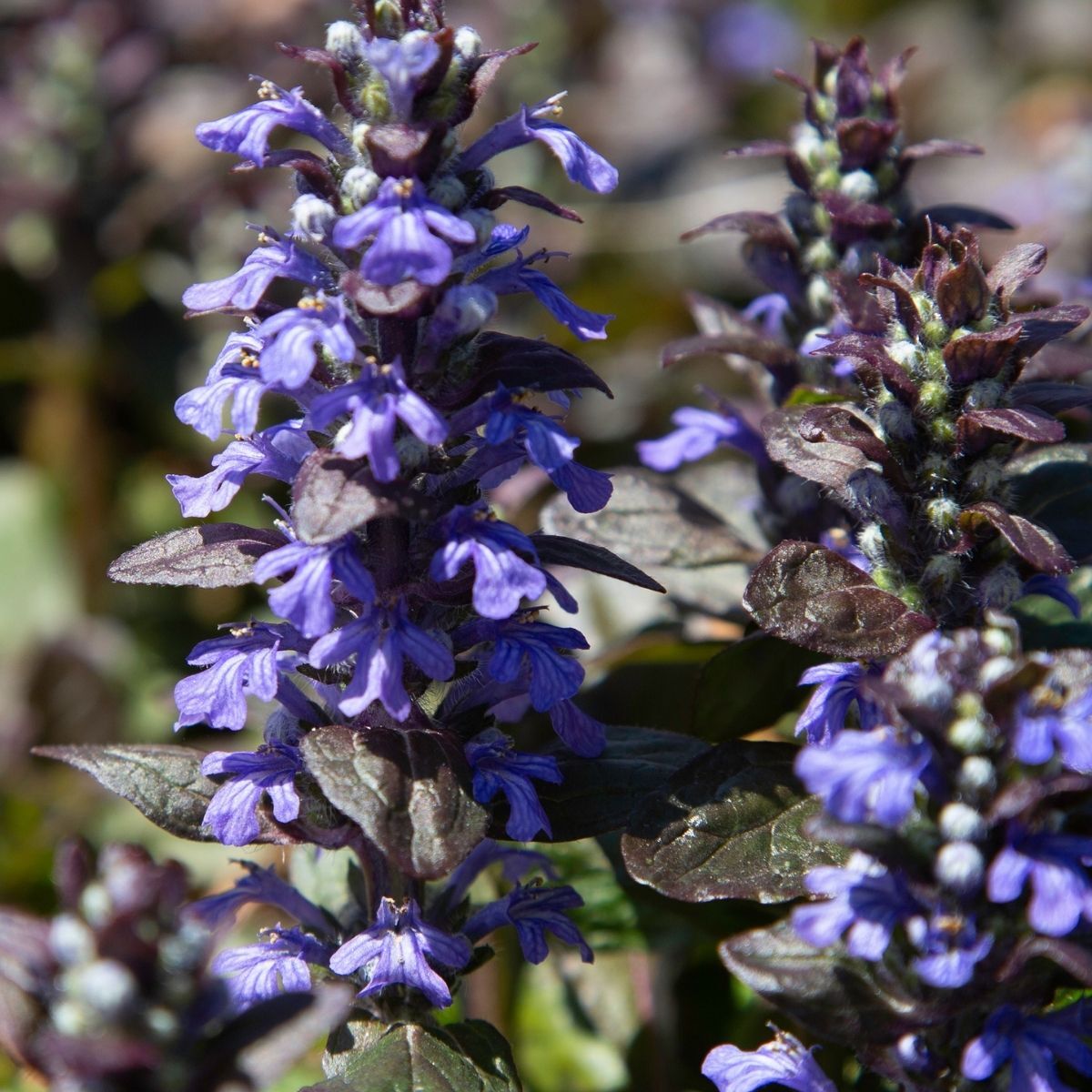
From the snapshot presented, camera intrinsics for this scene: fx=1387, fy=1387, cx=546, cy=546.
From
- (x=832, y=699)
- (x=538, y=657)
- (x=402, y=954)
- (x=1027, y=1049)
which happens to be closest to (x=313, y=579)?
(x=538, y=657)

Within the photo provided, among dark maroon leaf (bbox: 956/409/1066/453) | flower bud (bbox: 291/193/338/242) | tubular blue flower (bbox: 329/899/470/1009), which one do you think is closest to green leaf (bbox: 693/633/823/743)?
dark maroon leaf (bbox: 956/409/1066/453)

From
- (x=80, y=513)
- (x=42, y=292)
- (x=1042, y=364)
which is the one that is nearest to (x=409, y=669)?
(x=1042, y=364)

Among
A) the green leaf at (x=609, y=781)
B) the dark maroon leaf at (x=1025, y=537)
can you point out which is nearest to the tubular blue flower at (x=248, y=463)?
the green leaf at (x=609, y=781)

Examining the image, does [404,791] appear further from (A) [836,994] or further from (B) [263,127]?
(B) [263,127]

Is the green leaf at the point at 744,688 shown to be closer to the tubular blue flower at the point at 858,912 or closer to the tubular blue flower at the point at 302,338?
the tubular blue flower at the point at 858,912

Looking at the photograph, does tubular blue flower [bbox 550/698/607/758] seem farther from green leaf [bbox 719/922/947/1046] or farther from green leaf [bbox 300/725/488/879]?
green leaf [bbox 719/922/947/1046]

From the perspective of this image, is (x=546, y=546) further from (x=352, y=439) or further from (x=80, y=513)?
(x=80, y=513)
